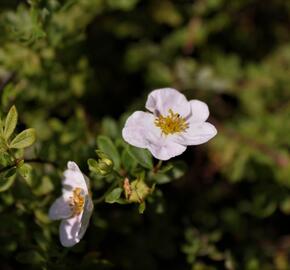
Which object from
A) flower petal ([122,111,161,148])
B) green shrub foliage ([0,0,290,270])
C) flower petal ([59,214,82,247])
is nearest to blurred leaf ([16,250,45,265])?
green shrub foliage ([0,0,290,270])

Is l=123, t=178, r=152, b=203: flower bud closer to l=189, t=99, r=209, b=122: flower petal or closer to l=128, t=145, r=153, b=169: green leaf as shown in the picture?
l=128, t=145, r=153, b=169: green leaf

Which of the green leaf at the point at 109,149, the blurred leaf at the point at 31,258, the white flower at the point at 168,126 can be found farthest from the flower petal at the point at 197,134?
the blurred leaf at the point at 31,258

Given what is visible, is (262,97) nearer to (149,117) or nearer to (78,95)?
(78,95)

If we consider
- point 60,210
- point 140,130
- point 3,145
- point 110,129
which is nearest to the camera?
point 3,145

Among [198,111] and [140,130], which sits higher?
[140,130]

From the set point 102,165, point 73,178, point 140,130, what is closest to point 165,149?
point 140,130

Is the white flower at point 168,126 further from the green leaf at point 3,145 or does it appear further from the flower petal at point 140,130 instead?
the green leaf at point 3,145

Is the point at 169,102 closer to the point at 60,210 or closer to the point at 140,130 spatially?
the point at 140,130
